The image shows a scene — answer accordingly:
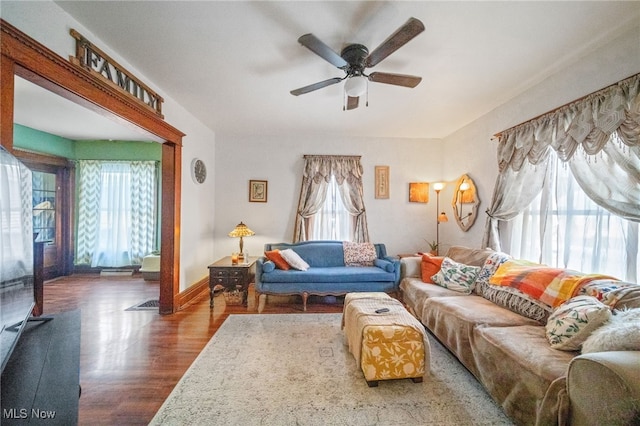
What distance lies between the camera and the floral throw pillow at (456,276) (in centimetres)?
285

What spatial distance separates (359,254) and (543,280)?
7.83 ft

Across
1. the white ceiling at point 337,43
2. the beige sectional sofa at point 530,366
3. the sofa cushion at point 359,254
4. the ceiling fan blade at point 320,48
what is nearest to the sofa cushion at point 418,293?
the beige sectional sofa at point 530,366

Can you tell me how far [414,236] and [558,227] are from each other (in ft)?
7.85

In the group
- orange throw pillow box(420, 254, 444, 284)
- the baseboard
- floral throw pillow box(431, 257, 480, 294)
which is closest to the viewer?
floral throw pillow box(431, 257, 480, 294)

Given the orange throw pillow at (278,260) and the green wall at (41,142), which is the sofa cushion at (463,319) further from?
the green wall at (41,142)

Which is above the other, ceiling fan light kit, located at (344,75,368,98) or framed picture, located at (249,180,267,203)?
ceiling fan light kit, located at (344,75,368,98)

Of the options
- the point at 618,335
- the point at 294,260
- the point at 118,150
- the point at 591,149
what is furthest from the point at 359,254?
the point at 118,150

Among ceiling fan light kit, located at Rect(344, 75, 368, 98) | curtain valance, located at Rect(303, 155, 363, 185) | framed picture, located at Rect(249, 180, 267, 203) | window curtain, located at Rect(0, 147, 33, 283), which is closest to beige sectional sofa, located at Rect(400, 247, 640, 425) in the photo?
ceiling fan light kit, located at Rect(344, 75, 368, 98)

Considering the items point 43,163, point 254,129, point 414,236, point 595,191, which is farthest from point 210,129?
point 595,191

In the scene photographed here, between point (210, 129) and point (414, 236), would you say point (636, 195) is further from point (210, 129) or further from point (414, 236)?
point (210, 129)

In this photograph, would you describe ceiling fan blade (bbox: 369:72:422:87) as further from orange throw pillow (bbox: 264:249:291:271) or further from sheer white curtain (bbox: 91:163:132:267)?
sheer white curtain (bbox: 91:163:132:267)

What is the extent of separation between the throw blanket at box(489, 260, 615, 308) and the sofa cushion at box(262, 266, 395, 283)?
1.40m

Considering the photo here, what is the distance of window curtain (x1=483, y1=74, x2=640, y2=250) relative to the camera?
6.12 feet

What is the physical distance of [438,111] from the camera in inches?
139
